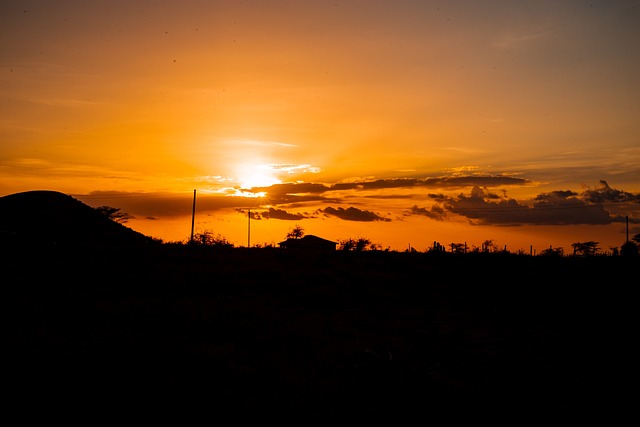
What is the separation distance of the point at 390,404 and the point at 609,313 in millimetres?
10048

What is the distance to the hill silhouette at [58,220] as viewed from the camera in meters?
27.5

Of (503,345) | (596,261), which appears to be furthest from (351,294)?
(596,261)

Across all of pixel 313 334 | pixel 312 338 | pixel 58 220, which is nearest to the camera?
pixel 312 338

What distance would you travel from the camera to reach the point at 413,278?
806 inches

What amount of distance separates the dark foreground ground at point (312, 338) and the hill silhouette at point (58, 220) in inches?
323

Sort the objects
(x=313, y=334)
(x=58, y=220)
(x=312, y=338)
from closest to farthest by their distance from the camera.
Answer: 1. (x=312, y=338)
2. (x=313, y=334)
3. (x=58, y=220)

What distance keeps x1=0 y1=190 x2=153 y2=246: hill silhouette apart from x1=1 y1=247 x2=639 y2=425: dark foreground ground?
822cm

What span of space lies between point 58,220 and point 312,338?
25.0m

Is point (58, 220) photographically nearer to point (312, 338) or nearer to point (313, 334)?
point (313, 334)

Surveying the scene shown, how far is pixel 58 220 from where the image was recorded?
2967cm

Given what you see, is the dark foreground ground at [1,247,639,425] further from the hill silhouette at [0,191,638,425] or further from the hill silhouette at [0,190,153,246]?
the hill silhouette at [0,190,153,246]

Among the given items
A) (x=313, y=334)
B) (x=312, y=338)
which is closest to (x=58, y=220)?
(x=313, y=334)

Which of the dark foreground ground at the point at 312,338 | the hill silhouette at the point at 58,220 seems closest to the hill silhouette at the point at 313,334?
the dark foreground ground at the point at 312,338

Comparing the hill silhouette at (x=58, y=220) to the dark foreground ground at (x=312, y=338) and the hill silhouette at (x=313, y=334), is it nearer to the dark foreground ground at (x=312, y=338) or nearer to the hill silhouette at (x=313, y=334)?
the hill silhouette at (x=313, y=334)
